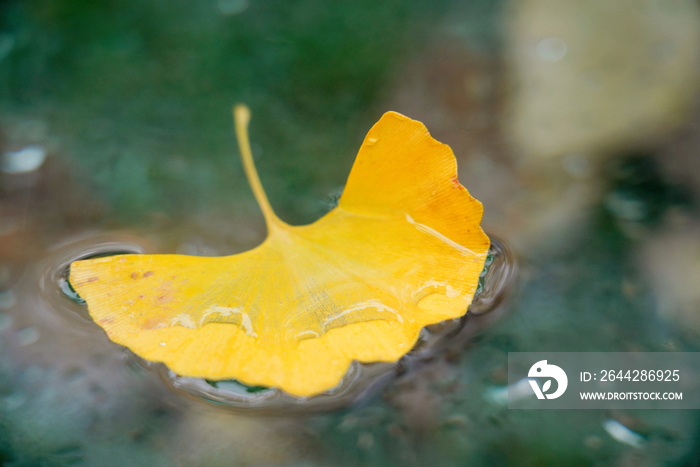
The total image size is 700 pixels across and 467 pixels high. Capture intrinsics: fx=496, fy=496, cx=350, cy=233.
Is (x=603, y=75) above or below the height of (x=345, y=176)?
above

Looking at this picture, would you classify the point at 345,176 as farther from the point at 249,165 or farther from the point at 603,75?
the point at 603,75

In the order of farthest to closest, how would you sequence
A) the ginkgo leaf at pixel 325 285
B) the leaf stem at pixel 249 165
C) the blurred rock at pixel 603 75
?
the blurred rock at pixel 603 75 < the leaf stem at pixel 249 165 < the ginkgo leaf at pixel 325 285

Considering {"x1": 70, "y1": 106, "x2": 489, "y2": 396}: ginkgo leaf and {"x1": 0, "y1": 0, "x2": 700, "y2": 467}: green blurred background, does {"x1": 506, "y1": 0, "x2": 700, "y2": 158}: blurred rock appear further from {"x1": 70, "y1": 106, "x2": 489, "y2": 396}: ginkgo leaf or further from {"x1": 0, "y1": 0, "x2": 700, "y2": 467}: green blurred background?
{"x1": 70, "y1": 106, "x2": 489, "y2": 396}: ginkgo leaf

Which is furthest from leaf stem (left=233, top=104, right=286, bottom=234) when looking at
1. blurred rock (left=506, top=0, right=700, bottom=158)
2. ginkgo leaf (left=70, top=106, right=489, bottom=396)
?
blurred rock (left=506, top=0, right=700, bottom=158)

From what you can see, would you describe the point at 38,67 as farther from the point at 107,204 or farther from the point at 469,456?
the point at 469,456

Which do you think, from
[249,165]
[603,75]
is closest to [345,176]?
[249,165]

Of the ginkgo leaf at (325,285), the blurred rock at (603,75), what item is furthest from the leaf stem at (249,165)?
the blurred rock at (603,75)

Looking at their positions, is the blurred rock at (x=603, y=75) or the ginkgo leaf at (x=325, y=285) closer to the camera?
the ginkgo leaf at (x=325, y=285)

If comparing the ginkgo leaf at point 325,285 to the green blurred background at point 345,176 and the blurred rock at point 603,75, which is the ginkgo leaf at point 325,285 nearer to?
the green blurred background at point 345,176
